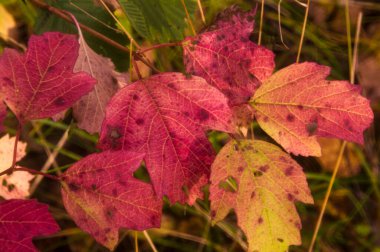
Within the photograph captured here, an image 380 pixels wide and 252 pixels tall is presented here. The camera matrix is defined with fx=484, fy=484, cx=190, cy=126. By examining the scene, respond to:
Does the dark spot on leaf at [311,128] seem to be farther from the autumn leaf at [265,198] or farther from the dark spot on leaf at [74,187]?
the dark spot on leaf at [74,187]

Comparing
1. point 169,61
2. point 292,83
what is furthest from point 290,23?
point 292,83

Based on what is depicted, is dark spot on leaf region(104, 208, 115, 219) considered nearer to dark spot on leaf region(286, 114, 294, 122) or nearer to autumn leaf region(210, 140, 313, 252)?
autumn leaf region(210, 140, 313, 252)

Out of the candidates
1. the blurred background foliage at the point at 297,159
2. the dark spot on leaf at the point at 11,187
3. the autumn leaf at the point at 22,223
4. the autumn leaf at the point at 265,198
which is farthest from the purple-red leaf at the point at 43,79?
the blurred background foliage at the point at 297,159

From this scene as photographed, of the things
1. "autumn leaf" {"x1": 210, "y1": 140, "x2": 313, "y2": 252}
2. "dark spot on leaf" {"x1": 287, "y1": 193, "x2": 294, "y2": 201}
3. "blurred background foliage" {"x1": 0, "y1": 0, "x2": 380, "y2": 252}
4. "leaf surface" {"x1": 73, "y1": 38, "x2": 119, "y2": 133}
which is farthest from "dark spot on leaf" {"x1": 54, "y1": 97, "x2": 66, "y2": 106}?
"blurred background foliage" {"x1": 0, "y1": 0, "x2": 380, "y2": 252}

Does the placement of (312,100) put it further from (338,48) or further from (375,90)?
(375,90)

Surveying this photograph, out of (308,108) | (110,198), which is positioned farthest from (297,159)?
(110,198)
